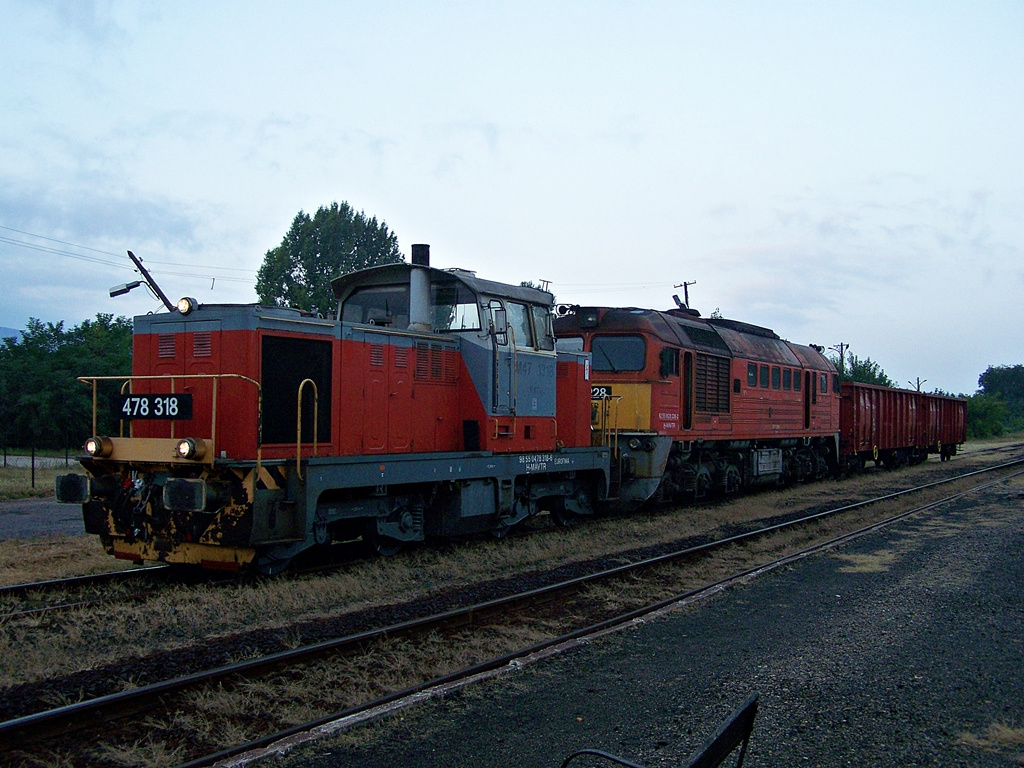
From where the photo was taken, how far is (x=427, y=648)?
6559 millimetres

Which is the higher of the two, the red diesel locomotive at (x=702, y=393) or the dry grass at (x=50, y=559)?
the red diesel locomotive at (x=702, y=393)

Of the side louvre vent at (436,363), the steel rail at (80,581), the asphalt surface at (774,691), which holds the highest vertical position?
the side louvre vent at (436,363)

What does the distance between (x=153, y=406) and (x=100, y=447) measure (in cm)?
77

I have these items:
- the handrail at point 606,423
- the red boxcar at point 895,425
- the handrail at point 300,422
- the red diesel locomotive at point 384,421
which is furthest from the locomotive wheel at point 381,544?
the red boxcar at point 895,425

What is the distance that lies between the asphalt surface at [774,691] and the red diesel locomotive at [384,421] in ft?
11.0

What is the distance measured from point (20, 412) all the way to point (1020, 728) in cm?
3166

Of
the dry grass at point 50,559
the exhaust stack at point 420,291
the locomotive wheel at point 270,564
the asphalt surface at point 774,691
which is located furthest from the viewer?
the exhaust stack at point 420,291

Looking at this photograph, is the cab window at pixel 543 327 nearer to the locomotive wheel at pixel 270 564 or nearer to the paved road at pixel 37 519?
the locomotive wheel at pixel 270 564

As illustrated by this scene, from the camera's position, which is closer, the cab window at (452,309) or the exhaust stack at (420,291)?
the exhaust stack at (420,291)

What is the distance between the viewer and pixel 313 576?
8.90m

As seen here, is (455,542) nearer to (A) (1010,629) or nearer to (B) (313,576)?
(B) (313,576)

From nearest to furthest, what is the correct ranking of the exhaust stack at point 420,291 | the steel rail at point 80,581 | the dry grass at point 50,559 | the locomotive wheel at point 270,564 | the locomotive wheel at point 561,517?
the steel rail at point 80,581
the locomotive wheel at point 270,564
the dry grass at point 50,559
the exhaust stack at point 420,291
the locomotive wheel at point 561,517

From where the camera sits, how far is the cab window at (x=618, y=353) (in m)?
14.8

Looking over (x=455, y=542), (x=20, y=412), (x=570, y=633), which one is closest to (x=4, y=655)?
(x=570, y=633)
